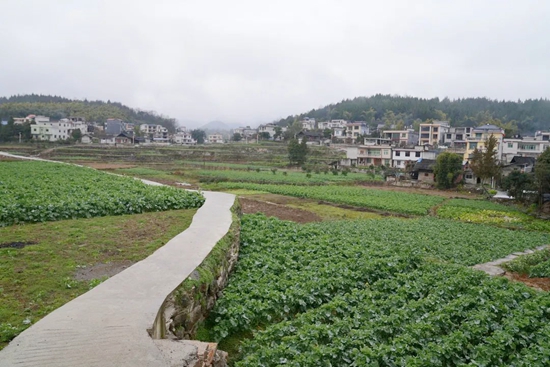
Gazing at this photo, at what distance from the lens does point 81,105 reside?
139125 millimetres

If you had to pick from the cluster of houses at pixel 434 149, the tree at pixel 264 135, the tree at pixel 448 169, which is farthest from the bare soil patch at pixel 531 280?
the tree at pixel 264 135

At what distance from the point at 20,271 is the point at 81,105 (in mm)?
148308

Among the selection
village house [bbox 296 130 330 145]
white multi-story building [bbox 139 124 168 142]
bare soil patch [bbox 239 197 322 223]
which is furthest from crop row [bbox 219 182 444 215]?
white multi-story building [bbox 139 124 168 142]

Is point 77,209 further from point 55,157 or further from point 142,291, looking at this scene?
point 55,157

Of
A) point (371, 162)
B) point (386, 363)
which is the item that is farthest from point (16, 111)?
point (386, 363)

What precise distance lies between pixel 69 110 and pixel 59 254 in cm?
13394

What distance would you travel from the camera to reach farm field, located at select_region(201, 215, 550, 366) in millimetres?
7051

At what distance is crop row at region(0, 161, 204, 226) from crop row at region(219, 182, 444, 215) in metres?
17.5

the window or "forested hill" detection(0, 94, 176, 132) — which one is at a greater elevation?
"forested hill" detection(0, 94, 176, 132)

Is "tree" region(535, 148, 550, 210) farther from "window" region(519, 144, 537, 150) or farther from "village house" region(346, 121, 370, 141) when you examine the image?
"village house" region(346, 121, 370, 141)

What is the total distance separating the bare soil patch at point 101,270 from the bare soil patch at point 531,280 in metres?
12.0

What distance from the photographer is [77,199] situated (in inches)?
585

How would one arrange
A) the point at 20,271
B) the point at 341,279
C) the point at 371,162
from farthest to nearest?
the point at 371,162 < the point at 341,279 < the point at 20,271

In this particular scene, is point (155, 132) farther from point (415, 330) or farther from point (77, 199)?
point (415, 330)
